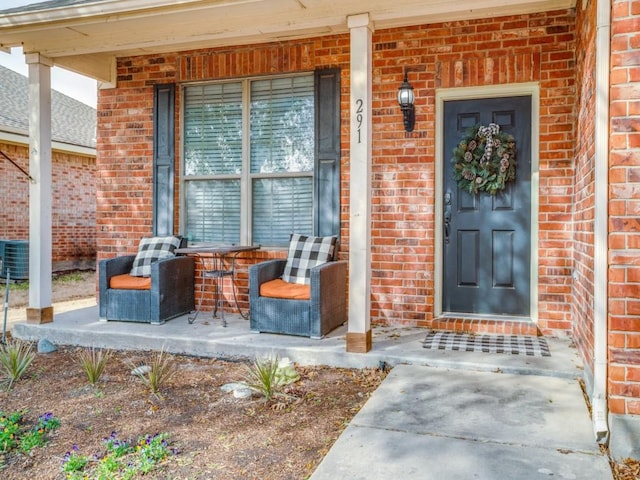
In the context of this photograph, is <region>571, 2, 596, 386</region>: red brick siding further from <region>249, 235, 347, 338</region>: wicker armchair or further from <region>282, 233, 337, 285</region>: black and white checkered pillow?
<region>282, 233, 337, 285</region>: black and white checkered pillow

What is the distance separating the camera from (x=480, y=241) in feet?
14.6

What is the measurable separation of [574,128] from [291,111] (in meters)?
2.49

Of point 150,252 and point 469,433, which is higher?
point 150,252

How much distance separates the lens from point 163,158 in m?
5.36

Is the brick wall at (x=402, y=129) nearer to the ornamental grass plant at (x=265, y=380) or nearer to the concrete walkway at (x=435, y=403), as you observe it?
the concrete walkway at (x=435, y=403)

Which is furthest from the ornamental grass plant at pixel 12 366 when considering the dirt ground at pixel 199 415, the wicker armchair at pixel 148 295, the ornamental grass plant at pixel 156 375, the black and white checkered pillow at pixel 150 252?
the black and white checkered pillow at pixel 150 252

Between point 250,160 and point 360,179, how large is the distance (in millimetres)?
1830

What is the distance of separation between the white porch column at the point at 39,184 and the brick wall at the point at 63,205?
220 inches

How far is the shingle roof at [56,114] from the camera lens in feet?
32.7

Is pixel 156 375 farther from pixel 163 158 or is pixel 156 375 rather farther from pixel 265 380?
pixel 163 158

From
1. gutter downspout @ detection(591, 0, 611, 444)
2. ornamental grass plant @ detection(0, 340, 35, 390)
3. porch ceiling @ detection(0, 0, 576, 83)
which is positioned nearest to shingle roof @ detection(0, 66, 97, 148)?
porch ceiling @ detection(0, 0, 576, 83)

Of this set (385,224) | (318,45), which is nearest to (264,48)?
(318,45)

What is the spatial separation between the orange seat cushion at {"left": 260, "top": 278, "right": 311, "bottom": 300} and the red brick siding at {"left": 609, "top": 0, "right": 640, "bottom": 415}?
7.36 ft

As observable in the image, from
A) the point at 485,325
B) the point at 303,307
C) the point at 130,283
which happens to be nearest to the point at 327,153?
the point at 303,307
